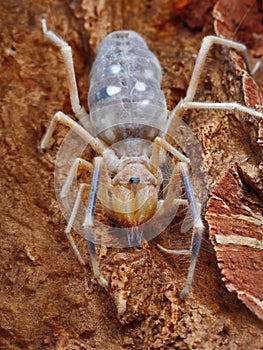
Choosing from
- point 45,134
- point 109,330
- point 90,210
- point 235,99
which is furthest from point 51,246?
point 235,99

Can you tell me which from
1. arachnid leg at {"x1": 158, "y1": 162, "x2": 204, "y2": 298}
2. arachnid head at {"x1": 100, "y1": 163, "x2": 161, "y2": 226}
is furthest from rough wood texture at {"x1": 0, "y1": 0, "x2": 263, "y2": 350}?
arachnid head at {"x1": 100, "y1": 163, "x2": 161, "y2": 226}

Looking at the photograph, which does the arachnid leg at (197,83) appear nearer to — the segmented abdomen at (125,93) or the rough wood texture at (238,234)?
the segmented abdomen at (125,93)

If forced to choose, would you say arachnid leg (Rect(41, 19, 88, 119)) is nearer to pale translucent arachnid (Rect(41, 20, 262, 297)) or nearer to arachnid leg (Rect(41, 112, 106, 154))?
pale translucent arachnid (Rect(41, 20, 262, 297))

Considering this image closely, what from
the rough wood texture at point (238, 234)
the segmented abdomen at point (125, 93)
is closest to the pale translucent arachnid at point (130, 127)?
the segmented abdomen at point (125, 93)

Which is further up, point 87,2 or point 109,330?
point 87,2

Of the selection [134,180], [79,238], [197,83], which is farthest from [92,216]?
[197,83]

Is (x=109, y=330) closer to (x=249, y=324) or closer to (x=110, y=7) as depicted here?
(x=249, y=324)
